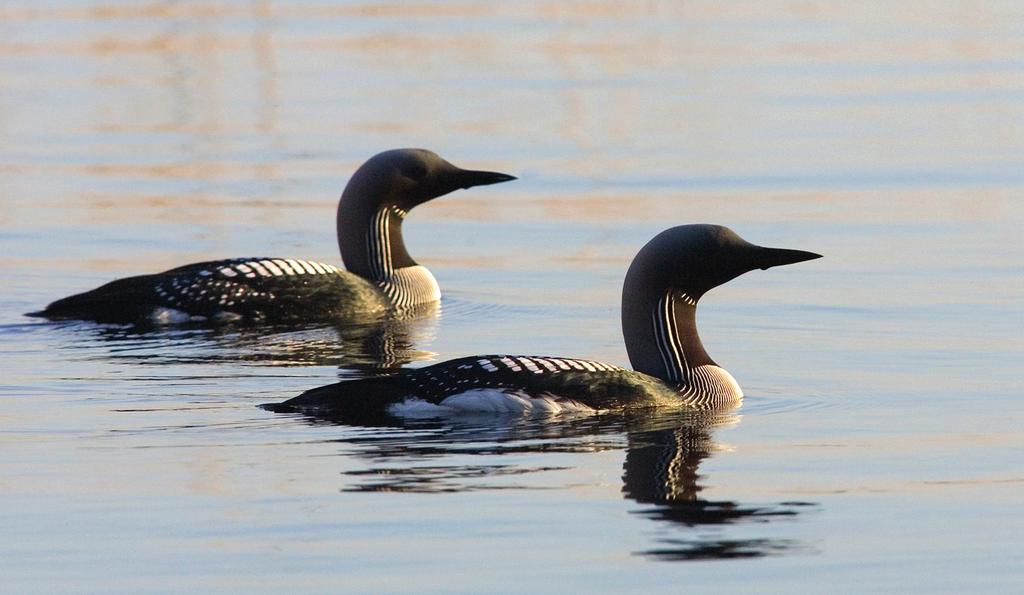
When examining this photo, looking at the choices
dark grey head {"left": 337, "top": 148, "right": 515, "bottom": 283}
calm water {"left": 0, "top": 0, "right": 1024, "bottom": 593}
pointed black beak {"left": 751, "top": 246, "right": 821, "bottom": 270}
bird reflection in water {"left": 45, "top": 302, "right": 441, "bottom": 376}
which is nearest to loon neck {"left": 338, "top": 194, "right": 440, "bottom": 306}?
dark grey head {"left": 337, "top": 148, "right": 515, "bottom": 283}

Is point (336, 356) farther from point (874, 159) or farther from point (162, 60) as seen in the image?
point (162, 60)

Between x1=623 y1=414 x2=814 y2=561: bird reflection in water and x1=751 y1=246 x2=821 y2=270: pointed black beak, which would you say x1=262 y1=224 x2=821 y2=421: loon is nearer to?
x1=751 y1=246 x2=821 y2=270: pointed black beak

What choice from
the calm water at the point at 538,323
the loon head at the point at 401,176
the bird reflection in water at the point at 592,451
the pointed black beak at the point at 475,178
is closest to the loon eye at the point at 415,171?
the loon head at the point at 401,176

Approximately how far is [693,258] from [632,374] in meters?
0.49

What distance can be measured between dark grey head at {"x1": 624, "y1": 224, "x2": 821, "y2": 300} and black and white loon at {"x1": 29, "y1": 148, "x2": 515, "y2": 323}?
289 cm

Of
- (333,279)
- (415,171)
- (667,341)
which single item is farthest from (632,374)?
(415,171)

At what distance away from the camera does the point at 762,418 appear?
24.1ft

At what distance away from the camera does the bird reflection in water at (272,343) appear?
28.7 ft

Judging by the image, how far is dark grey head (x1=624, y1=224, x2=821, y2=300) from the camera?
7.51 m

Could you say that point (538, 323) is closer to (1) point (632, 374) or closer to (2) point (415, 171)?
(2) point (415, 171)

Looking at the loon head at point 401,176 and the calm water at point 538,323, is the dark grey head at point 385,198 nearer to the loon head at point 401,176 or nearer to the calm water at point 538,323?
the loon head at point 401,176

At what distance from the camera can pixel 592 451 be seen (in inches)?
263

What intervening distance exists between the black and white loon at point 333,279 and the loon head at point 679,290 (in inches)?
113

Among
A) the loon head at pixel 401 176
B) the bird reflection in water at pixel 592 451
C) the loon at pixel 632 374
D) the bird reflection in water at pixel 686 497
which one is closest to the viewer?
the bird reflection in water at pixel 686 497
